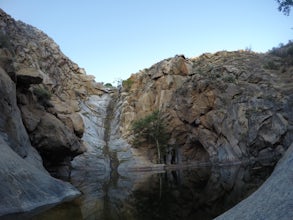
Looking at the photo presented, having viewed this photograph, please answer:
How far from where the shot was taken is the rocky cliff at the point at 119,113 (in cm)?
2600

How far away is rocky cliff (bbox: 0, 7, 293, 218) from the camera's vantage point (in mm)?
26000

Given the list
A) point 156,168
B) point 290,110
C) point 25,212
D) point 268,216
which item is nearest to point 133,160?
point 156,168

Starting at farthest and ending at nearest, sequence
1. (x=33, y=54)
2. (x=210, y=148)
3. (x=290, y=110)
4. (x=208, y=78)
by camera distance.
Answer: (x=33, y=54) < (x=208, y=78) < (x=210, y=148) < (x=290, y=110)

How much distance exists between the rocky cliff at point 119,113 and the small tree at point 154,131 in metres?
2.01

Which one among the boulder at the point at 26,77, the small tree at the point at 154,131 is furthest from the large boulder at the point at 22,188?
the small tree at the point at 154,131

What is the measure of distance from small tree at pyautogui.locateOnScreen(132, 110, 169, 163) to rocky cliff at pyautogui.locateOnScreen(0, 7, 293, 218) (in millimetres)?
2011

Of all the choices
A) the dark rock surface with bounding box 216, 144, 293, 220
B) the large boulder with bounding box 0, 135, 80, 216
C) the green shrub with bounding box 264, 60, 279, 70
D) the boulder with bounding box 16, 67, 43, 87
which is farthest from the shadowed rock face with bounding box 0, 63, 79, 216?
the green shrub with bounding box 264, 60, 279, 70

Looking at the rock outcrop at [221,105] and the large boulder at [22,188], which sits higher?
the rock outcrop at [221,105]

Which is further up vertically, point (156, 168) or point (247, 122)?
point (247, 122)

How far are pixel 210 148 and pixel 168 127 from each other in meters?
11.0

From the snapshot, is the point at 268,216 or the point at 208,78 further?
the point at 208,78

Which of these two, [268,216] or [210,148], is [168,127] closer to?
[210,148]

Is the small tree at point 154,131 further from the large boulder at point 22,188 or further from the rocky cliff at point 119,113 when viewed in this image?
the large boulder at point 22,188

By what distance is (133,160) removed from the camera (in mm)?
61750
